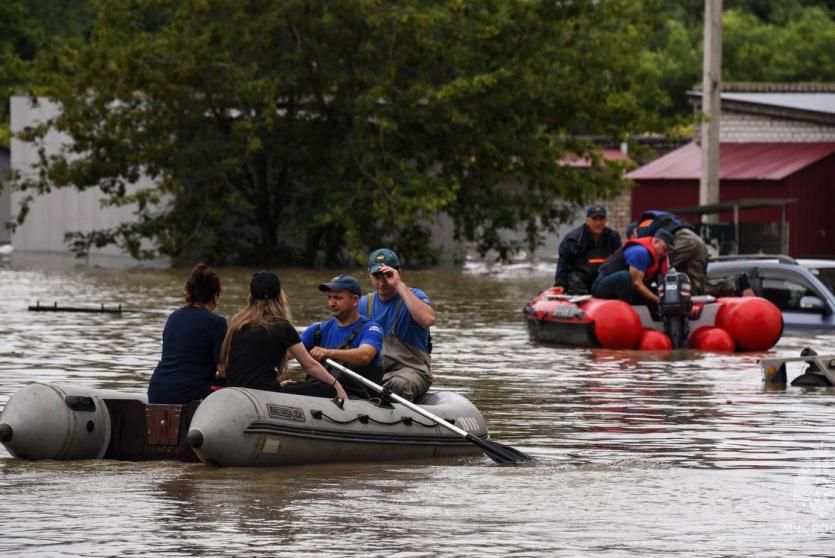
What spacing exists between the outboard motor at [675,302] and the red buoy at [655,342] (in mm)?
80

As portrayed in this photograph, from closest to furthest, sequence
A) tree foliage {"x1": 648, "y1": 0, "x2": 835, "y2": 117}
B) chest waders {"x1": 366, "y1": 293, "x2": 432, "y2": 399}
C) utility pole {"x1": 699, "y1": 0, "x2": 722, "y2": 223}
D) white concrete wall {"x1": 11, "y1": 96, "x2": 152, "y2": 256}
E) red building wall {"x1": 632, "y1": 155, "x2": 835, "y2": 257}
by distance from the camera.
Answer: chest waders {"x1": 366, "y1": 293, "x2": 432, "y2": 399}, utility pole {"x1": 699, "y1": 0, "x2": 722, "y2": 223}, red building wall {"x1": 632, "y1": 155, "x2": 835, "y2": 257}, white concrete wall {"x1": 11, "y1": 96, "x2": 152, "y2": 256}, tree foliage {"x1": 648, "y1": 0, "x2": 835, "y2": 117}

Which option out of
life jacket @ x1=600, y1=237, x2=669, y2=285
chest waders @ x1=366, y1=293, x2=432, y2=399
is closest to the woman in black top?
chest waders @ x1=366, y1=293, x2=432, y2=399

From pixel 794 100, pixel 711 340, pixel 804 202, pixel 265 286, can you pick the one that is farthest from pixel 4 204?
pixel 265 286

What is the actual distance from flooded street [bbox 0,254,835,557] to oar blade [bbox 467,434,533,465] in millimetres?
86

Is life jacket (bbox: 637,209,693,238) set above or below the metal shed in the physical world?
below

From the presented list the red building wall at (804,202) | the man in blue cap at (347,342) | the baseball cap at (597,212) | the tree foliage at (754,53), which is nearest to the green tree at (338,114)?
the red building wall at (804,202)

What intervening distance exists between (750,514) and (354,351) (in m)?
3.55

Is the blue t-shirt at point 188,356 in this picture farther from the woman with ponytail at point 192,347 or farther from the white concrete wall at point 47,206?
the white concrete wall at point 47,206

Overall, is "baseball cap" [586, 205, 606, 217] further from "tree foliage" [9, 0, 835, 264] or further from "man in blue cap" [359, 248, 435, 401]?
"tree foliage" [9, 0, 835, 264]

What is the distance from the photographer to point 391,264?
1427cm

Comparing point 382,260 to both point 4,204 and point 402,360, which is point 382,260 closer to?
point 402,360

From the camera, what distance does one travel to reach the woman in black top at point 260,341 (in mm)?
12961

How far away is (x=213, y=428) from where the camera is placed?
1252cm

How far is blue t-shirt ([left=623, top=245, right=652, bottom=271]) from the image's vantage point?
926 inches
